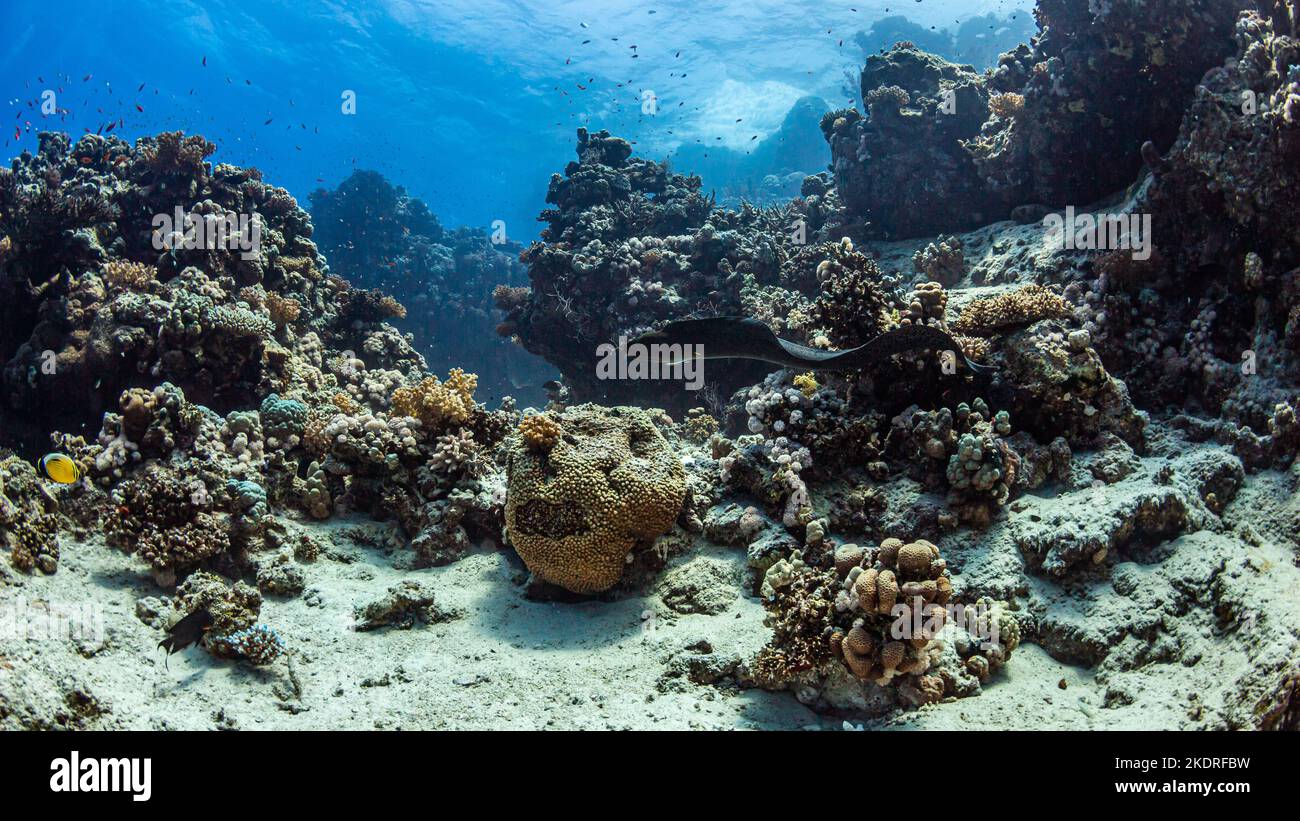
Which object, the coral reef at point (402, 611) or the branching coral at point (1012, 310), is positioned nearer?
the coral reef at point (402, 611)

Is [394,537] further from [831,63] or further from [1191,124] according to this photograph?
[831,63]

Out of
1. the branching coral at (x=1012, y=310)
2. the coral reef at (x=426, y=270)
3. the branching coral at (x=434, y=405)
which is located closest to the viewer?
the branching coral at (x=1012, y=310)

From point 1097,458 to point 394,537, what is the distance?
23.3 feet

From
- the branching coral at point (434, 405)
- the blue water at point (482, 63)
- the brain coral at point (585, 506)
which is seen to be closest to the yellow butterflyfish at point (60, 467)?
the branching coral at point (434, 405)

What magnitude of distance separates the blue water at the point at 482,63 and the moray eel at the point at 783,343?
120 ft

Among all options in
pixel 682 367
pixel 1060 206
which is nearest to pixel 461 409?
pixel 682 367

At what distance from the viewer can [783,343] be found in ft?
19.7

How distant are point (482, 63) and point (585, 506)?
56032 mm

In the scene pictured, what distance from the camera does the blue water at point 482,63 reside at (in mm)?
41906

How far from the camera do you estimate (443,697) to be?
4.38 metres

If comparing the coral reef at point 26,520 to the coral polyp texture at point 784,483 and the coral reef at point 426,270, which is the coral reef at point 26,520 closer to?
the coral polyp texture at point 784,483

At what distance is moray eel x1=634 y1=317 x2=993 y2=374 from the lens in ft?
19.6

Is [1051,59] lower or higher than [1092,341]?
higher

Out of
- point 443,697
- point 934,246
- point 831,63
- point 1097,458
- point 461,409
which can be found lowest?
point 443,697
